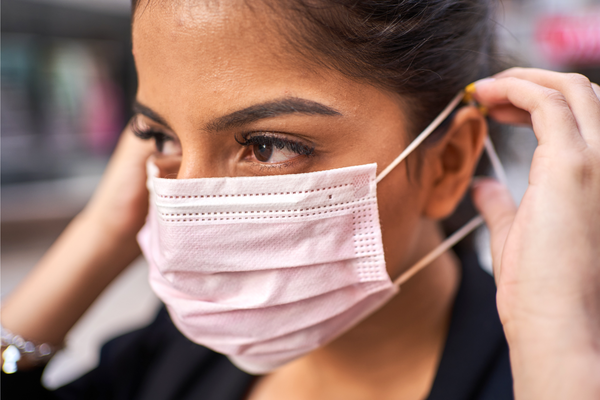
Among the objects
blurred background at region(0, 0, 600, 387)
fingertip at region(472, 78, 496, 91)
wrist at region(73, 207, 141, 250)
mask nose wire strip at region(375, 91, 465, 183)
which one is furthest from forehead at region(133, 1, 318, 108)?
blurred background at region(0, 0, 600, 387)

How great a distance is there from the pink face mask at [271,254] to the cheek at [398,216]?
31mm

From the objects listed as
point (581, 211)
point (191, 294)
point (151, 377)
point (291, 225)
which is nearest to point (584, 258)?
point (581, 211)

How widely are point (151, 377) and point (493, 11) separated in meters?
1.31

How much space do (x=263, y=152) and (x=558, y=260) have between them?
0.50 metres

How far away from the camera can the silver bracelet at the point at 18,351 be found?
3.84ft

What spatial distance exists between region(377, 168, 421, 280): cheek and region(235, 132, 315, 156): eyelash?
15 cm

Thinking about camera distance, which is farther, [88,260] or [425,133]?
[88,260]

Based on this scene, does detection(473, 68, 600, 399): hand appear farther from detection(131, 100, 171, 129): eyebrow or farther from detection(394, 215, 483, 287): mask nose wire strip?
detection(131, 100, 171, 129): eyebrow

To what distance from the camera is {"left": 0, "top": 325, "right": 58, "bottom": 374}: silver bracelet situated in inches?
46.1

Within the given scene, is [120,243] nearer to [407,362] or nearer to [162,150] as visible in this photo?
[162,150]

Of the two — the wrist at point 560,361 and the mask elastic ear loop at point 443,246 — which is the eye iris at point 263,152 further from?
the wrist at point 560,361

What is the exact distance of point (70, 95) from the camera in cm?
349

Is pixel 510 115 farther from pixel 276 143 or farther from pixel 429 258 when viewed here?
pixel 276 143

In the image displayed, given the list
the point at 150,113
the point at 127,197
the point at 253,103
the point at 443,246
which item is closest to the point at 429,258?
the point at 443,246
